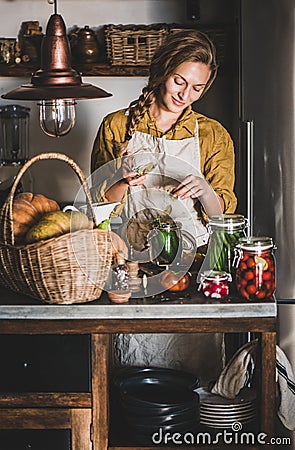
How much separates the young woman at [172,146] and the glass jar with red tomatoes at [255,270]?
1.82 feet

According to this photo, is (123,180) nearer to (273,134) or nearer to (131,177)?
(131,177)

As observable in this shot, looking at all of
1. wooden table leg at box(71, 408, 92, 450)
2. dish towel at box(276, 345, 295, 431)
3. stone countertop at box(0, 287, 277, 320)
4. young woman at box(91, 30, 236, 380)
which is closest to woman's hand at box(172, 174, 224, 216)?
young woman at box(91, 30, 236, 380)

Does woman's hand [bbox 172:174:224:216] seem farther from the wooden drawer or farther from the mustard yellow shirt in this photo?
the wooden drawer

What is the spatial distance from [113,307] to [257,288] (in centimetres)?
39

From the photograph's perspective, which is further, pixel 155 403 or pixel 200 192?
pixel 200 192

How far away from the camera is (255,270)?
2.17m

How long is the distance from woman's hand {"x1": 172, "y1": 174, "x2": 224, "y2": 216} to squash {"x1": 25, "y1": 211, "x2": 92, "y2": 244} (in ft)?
1.62

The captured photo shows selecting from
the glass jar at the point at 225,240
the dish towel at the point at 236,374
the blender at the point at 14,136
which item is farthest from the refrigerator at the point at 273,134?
the blender at the point at 14,136

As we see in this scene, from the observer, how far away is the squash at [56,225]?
7.01 ft

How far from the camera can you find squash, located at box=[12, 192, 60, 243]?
7.27 feet

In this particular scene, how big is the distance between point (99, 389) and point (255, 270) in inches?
21.1

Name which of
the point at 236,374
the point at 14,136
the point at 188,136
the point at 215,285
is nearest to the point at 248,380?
the point at 236,374

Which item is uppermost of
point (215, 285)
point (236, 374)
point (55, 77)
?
point (55, 77)

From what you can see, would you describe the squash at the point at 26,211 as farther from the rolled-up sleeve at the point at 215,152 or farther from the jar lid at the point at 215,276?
the rolled-up sleeve at the point at 215,152
